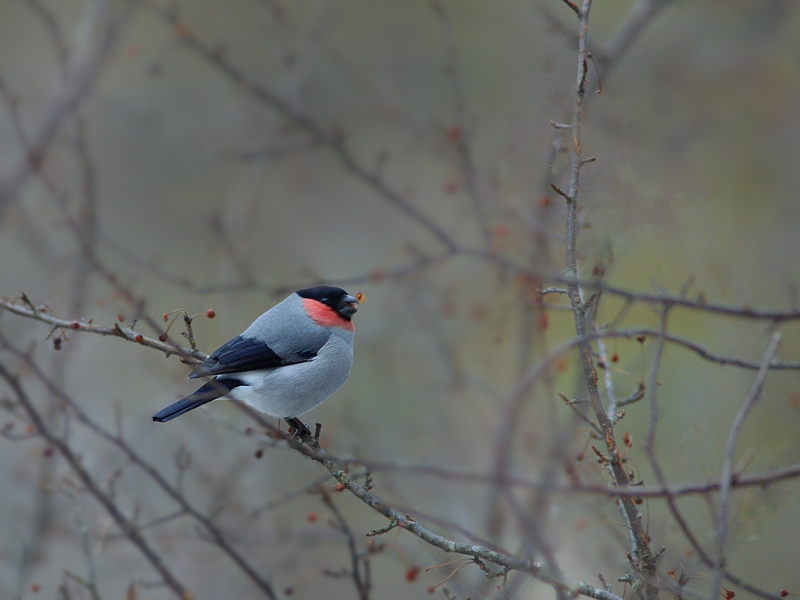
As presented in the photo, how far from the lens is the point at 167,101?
21.3ft

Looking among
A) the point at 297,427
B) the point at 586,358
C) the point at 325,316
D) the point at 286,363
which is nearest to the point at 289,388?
the point at 286,363

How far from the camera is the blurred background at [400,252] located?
8.92ft

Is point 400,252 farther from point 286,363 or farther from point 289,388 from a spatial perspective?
point 289,388

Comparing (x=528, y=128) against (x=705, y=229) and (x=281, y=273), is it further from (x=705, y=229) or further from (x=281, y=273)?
(x=281, y=273)

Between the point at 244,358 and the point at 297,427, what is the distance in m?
0.42

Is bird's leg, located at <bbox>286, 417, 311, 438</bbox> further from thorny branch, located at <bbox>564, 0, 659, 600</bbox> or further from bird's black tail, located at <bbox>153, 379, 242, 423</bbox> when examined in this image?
thorny branch, located at <bbox>564, 0, 659, 600</bbox>

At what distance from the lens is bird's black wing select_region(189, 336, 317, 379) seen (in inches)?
97.8

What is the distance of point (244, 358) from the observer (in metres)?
2.71

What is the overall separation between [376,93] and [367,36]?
2.27 m

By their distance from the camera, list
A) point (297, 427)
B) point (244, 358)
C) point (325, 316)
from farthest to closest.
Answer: point (325, 316) → point (297, 427) → point (244, 358)

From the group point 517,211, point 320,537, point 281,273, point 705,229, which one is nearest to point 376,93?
point 517,211

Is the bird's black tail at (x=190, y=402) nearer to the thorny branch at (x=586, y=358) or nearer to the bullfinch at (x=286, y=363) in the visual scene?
the bullfinch at (x=286, y=363)

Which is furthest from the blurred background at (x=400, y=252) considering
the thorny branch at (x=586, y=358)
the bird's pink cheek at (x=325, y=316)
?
the bird's pink cheek at (x=325, y=316)

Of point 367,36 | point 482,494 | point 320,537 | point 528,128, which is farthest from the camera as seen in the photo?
point 367,36
